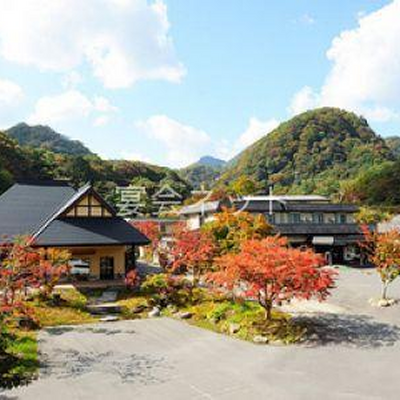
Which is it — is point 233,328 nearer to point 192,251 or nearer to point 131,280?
point 192,251

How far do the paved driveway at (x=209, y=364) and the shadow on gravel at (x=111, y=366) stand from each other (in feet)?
0.09

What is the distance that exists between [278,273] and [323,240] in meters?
22.2

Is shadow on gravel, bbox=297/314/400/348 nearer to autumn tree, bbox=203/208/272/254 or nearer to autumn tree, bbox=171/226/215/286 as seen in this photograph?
autumn tree, bbox=171/226/215/286

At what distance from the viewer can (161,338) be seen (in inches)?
581

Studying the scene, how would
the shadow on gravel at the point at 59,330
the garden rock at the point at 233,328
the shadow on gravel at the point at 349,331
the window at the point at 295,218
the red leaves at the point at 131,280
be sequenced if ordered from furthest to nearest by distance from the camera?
the window at the point at 295,218 → the red leaves at the point at 131,280 → the shadow on gravel at the point at 59,330 → the garden rock at the point at 233,328 → the shadow on gravel at the point at 349,331

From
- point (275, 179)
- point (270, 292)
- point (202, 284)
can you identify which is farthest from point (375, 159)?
point (270, 292)

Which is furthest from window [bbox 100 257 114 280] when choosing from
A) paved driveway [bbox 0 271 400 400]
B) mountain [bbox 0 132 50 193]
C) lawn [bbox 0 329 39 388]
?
mountain [bbox 0 132 50 193]

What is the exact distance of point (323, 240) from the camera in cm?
3509

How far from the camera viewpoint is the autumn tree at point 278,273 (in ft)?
46.6

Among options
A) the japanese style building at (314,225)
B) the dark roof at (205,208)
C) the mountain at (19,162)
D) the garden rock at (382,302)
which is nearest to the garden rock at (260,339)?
the garden rock at (382,302)

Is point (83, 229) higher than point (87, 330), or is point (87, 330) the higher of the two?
point (83, 229)

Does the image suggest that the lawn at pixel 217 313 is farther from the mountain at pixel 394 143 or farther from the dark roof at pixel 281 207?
the mountain at pixel 394 143

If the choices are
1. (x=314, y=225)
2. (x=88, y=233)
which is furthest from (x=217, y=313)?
(x=314, y=225)

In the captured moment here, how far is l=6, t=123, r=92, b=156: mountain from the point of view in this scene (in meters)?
117
